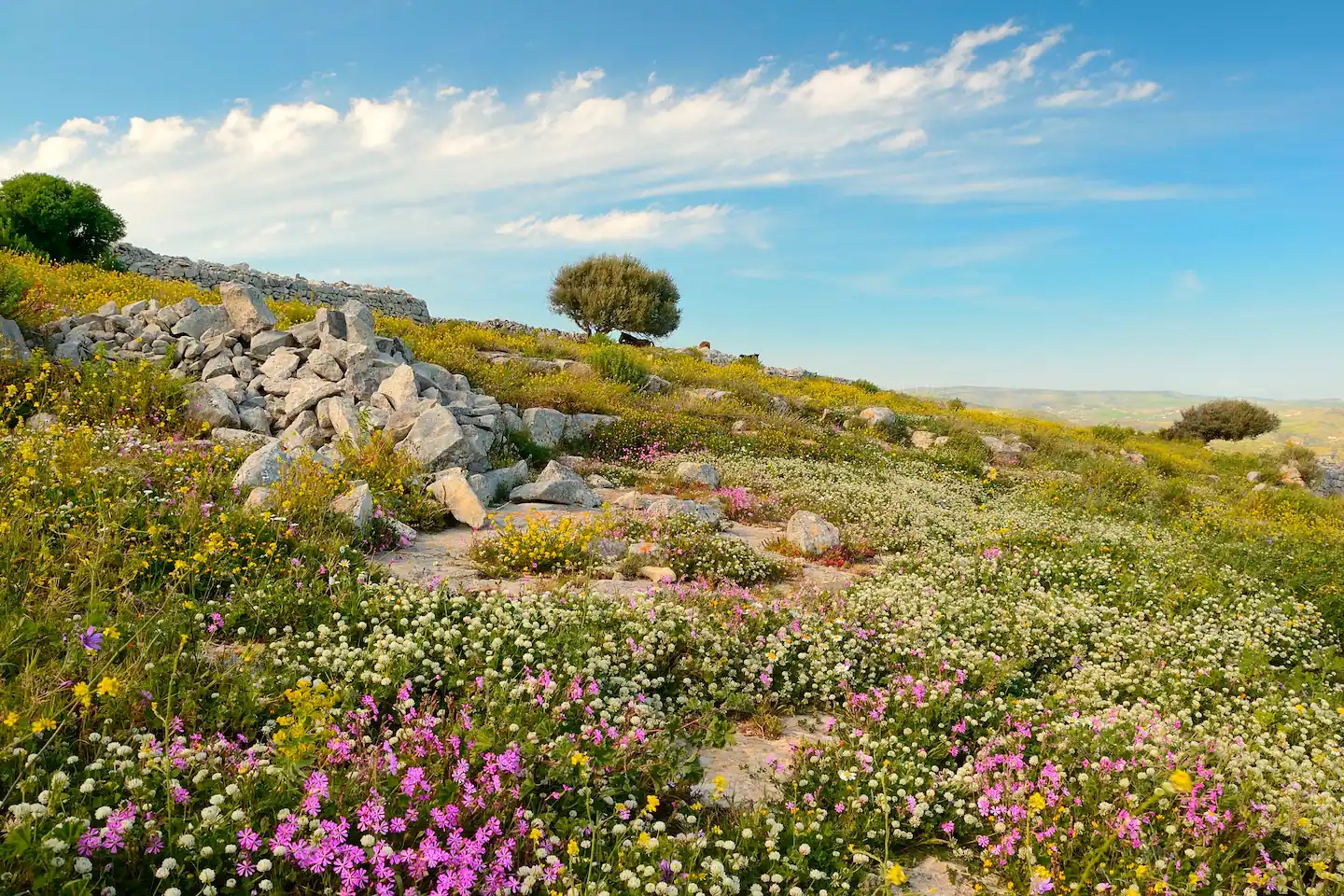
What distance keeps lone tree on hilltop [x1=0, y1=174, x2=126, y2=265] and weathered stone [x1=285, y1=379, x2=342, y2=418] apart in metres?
17.7

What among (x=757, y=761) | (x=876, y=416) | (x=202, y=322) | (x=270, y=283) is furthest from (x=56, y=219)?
(x=757, y=761)

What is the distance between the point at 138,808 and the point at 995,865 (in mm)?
4010

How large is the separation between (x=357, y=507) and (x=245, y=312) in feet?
25.9

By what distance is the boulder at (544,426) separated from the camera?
44.2 feet

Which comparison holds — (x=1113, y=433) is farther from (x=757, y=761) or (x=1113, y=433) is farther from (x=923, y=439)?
(x=757, y=761)

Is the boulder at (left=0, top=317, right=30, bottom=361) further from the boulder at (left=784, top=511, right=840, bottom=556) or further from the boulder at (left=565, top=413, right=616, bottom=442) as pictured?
the boulder at (left=784, top=511, right=840, bottom=556)

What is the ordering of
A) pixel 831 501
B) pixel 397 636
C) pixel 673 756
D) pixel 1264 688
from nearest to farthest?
pixel 673 756 < pixel 397 636 < pixel 1264 688 < pixel 831 501

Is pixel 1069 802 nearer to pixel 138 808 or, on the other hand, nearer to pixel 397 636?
pixel 397 636

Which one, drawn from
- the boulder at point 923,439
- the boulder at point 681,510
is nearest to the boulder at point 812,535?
the boulder at point 681,510

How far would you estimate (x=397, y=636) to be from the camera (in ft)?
16.0

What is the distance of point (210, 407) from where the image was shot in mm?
10406

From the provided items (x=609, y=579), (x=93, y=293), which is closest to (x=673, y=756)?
(x=609, y=579)

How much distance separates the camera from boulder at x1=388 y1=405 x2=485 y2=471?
9906 millimetres

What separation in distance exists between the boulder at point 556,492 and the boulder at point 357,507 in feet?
8.76
